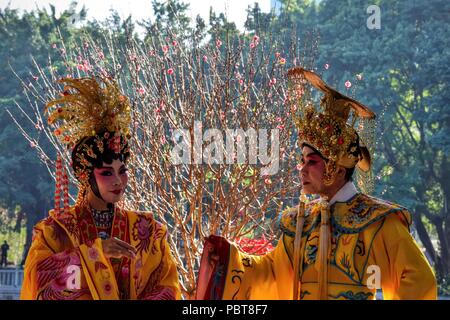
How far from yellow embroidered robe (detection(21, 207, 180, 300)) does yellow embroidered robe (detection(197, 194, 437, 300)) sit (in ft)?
0.68

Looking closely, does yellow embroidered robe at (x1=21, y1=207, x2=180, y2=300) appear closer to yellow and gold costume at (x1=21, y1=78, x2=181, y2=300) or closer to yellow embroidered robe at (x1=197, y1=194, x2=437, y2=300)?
yellow and gold costume at (x1=21, y1=78, x2=181, y2=300)

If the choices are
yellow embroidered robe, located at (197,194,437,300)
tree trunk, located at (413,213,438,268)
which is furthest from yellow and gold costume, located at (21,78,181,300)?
tree trunk, located at (413,213,438,268)

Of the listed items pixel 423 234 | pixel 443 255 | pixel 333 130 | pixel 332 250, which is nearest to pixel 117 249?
pixel 332 250

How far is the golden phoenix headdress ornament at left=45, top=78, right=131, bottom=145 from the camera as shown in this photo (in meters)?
4.29

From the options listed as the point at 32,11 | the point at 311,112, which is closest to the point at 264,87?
the point at 311,112

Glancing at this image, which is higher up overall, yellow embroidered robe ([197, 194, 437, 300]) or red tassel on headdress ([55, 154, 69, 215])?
red tassel on headdress ([55, 154, 69, 215])

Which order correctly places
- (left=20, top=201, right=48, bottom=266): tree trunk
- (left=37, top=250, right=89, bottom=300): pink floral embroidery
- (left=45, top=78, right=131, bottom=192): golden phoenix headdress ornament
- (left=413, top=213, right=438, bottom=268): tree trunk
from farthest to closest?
(left=20, top=201, right=48, bottom=266): tree trunk < (left=413, top=213, right=438, bottom=268): tree trunk < (left=45, top=78, right=131, bottom=192): golden phoenix headdress ornament < (left=37, top=250, right=89, bottom=300): pink floral embroidery

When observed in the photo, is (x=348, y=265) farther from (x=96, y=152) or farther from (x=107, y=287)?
(x=96, y=152)

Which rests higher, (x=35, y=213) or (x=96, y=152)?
(x=35, y=213)

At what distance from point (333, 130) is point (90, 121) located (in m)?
1.09

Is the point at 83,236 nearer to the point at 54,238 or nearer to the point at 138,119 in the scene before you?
the point at 54,238

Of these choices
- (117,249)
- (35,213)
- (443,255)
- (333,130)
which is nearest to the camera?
(117,249)

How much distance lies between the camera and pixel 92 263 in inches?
159

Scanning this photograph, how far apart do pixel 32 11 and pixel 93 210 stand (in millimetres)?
19337
